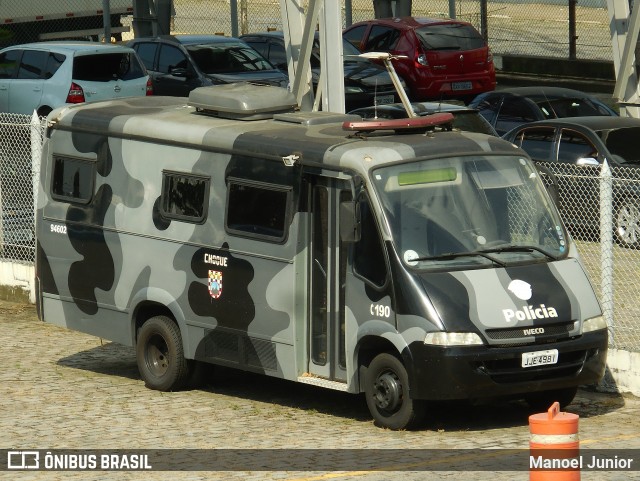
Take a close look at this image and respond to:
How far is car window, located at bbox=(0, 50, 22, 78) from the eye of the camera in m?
24.3

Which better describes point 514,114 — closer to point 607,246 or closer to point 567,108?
point 567,108

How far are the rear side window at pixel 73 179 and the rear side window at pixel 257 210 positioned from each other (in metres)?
1.83

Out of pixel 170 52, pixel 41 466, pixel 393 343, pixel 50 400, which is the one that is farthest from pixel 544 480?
pixel 170 52

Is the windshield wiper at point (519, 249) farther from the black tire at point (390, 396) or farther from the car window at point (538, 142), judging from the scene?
the car window at point (538, 142)

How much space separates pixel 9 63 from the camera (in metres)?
24.5

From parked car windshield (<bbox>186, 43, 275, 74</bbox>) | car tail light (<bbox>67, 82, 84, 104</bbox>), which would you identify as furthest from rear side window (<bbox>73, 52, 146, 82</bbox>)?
parked car windshield (<bbox>186, 43, 275, 74</bbox>)

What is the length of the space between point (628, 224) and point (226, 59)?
12.9m

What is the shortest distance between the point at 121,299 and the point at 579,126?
8.05 metres

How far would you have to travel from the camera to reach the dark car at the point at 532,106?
22.4 meters

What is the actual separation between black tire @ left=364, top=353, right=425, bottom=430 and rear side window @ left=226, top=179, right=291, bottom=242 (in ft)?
4.48

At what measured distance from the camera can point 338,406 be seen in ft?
40.2

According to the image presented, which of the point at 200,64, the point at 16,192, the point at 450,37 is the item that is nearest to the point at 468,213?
the point at 16,192

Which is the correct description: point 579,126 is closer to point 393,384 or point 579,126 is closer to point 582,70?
point 393,384

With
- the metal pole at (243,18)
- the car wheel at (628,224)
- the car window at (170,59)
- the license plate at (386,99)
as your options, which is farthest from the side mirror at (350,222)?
the metal pole at (243,18)
